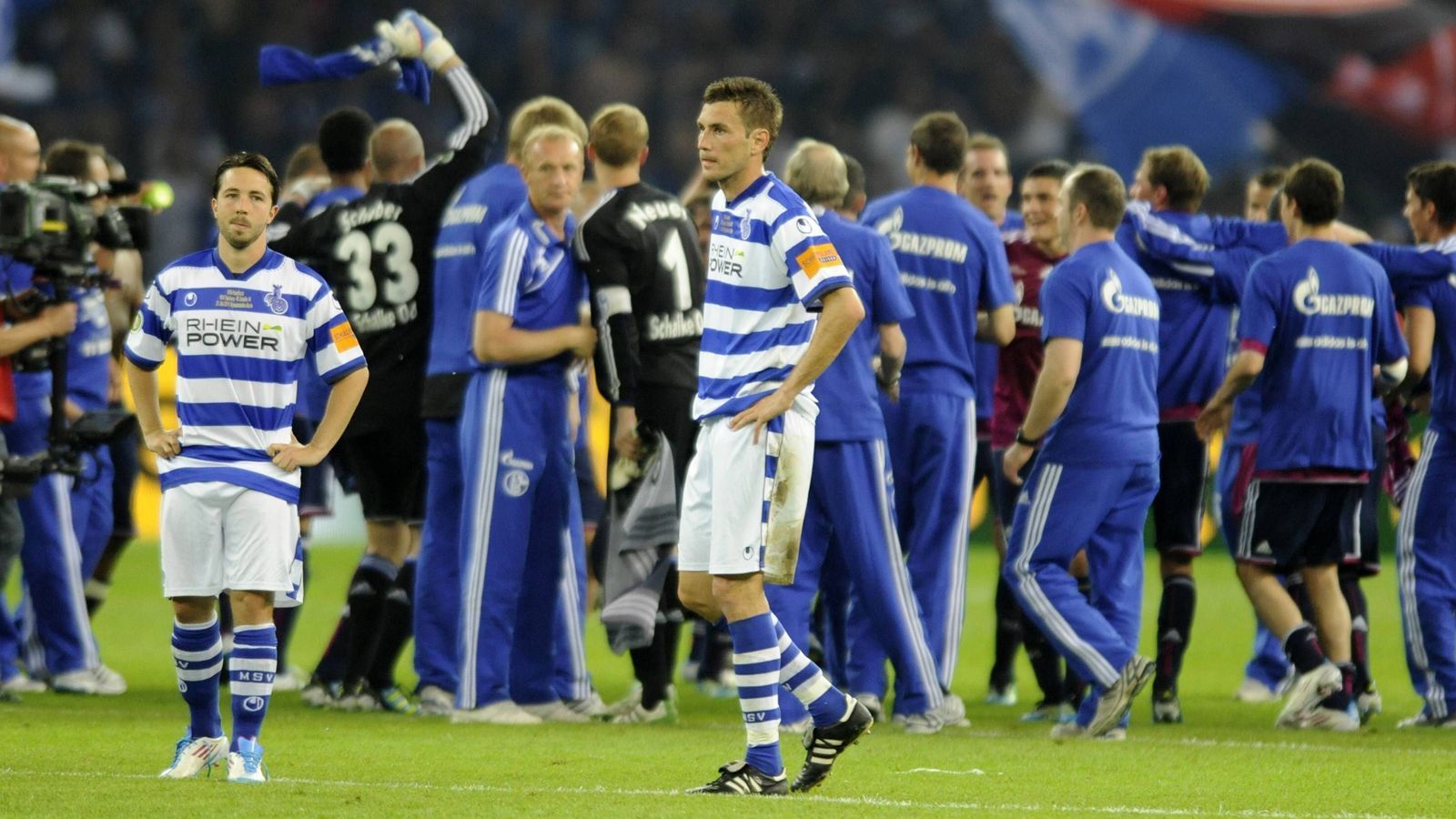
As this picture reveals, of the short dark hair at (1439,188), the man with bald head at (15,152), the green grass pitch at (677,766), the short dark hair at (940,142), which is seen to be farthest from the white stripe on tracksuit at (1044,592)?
the man with bald head at (15,152)

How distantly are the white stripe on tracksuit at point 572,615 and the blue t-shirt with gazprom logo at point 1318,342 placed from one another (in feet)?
8.87

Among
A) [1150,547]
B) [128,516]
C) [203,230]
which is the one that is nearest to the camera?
[128,516]

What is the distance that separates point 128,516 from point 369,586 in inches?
83.0

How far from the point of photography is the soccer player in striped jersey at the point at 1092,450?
287 inches

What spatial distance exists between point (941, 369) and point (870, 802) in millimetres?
2817

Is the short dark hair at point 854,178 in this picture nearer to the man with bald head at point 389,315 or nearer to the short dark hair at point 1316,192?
the man with bald head at point 389,315

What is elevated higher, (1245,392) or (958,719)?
(1245,392)

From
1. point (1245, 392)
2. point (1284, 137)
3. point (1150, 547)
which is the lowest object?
point (1150, 547)

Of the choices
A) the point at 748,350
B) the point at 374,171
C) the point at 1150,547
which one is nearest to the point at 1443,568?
the point at 748,350

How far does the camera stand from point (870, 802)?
5.44 m

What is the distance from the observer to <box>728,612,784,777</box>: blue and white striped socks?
18.2 feet

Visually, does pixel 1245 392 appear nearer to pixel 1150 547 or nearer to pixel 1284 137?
pixel 1150 547

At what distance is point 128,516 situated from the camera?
976 centimetres

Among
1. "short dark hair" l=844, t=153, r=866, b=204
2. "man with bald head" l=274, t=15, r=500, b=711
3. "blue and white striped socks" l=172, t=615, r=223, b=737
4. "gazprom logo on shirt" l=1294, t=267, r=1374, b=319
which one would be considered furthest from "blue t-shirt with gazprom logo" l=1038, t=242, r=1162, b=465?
"blue and white striped socks" l=172, t=615, r=223, b=737
